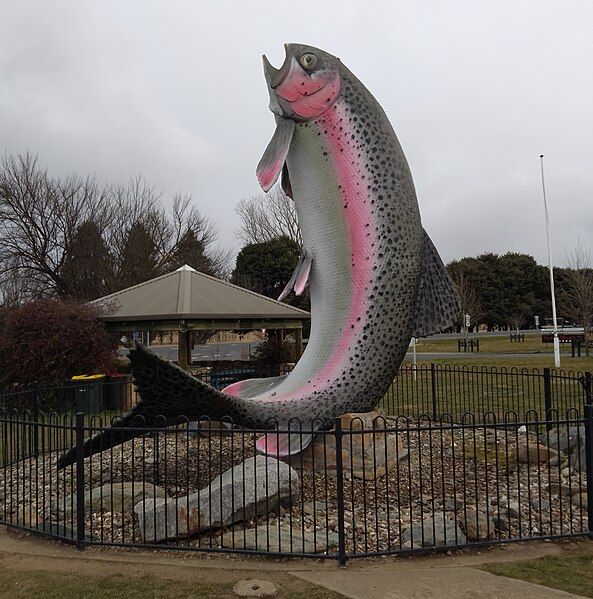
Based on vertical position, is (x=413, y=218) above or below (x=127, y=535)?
above

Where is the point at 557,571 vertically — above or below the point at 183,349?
below

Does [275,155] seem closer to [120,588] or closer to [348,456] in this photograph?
[348,456]

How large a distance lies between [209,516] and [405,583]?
A: 167 centimetres

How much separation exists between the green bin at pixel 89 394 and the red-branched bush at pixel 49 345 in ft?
1.53

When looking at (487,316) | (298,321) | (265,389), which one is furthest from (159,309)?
(487,316)

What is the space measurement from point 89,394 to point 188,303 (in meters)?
3.26

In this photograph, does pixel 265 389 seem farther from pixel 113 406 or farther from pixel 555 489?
pixel 113 406

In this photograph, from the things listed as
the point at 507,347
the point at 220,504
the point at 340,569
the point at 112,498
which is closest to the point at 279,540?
the point at 340,569

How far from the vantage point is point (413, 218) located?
20.8 ft

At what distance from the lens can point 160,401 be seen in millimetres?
5016

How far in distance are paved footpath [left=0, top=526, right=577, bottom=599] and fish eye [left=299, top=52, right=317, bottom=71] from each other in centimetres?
486

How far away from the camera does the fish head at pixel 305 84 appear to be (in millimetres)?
6086

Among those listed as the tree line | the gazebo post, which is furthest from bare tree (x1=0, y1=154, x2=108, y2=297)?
the gazebo post

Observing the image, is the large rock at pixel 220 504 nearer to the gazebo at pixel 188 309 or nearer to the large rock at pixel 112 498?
the large rock at pixel 112 498
